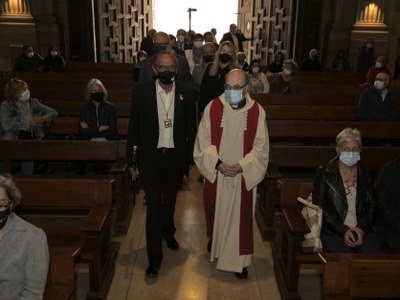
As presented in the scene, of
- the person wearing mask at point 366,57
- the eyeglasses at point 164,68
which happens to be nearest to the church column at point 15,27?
the person wearing mask at point 366,57

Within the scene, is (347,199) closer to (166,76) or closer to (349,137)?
(349,137)

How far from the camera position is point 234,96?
3992mm

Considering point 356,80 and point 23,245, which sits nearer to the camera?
point 23,245

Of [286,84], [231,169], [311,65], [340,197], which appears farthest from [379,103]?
[311,65]

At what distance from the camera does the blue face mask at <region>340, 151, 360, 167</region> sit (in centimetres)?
382

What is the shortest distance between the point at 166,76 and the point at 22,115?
281cm

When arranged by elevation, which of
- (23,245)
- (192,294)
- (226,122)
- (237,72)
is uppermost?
(237,72)

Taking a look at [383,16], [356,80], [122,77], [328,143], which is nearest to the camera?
[328,143]

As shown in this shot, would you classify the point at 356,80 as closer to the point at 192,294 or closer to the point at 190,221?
the point at 190,221

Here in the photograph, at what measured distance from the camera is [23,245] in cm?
262

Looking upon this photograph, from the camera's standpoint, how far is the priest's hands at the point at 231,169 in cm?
406

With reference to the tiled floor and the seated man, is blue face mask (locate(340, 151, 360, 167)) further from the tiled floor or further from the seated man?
the tiled floor

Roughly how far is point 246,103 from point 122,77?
20.0 ft

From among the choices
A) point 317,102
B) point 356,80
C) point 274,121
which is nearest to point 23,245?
point 274,121
